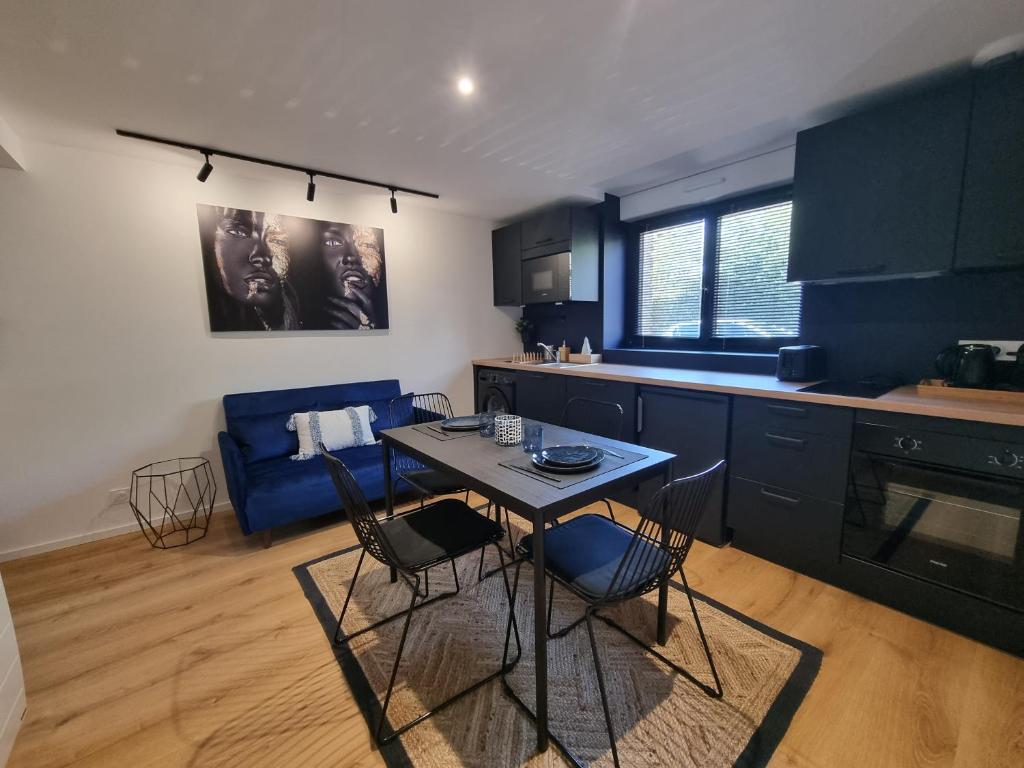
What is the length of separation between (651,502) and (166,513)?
3.23 meters

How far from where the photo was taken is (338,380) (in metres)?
3.45

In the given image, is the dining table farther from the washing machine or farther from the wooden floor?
the washing machine

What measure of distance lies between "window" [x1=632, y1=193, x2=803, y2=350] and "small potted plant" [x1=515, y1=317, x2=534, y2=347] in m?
1.17

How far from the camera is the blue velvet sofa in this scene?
2457 millimetres

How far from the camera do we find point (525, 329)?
14.7ft

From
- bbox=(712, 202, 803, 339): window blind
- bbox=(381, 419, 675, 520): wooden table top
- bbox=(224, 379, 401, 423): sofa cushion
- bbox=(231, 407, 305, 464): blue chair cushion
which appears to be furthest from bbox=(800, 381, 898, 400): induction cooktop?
bbox=(231, 407, 305, 464): blue chair cushion

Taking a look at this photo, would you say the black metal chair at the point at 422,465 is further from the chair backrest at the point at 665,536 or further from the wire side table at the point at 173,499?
the wire side table at the point at 173,499

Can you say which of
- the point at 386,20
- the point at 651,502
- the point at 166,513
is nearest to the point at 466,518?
the point at 651,502

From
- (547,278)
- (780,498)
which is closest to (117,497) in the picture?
(547,278)

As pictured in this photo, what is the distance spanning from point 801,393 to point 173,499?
12.8 feet

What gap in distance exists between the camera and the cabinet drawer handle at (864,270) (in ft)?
6.67

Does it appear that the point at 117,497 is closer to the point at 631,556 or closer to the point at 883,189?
the point at 631,556

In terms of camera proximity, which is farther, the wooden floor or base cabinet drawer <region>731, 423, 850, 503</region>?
base cabinet drawer <region>731, 423, 850, 503</region>

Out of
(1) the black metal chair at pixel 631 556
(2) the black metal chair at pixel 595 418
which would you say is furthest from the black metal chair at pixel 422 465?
(2) the black metal chair at pixel 595 418
